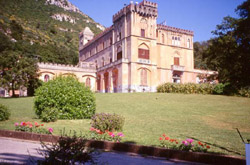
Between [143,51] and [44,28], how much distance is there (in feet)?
208

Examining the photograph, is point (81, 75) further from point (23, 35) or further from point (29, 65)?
point (23, 35)

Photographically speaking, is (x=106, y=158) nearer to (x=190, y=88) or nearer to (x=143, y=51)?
(x=190, y=88)

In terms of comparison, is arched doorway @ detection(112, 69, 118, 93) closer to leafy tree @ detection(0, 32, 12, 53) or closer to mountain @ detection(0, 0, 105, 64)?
mountain @ detection(0, 0, 105, 64)

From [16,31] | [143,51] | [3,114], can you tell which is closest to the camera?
[3,114]

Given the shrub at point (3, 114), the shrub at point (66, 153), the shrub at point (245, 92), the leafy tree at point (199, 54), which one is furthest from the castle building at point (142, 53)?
the shrub at point (66, 153)

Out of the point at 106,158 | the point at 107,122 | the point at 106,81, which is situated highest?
the point at 106,81

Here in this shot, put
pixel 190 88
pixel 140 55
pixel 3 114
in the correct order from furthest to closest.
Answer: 1. pixel 140 55
2. pixel 190 88
3. pixel 3 114

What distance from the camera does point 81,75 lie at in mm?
38750

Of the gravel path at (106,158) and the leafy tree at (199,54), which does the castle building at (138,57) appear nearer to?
the leafy tree at (199,54)

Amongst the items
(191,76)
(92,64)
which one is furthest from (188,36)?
(92,64)

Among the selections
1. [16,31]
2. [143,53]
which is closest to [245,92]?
[143,53]

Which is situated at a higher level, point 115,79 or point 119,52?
point 119,52

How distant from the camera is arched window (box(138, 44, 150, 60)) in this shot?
107 feet

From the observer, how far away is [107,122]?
27.3ft
